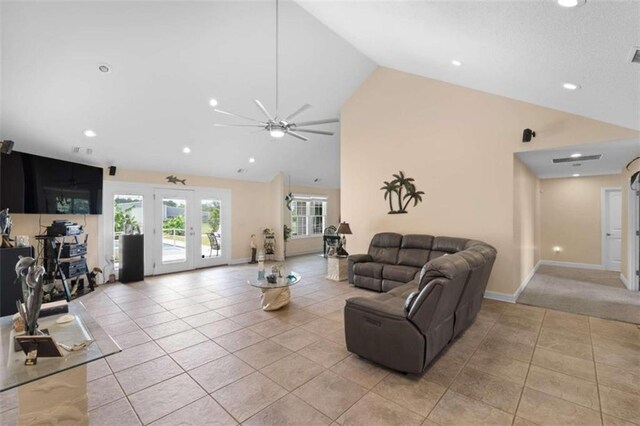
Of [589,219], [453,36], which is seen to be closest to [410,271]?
[453,36]

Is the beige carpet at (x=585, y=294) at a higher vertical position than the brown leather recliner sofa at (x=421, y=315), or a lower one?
lower

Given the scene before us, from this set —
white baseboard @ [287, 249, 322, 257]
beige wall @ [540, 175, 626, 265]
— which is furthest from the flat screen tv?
beige wall @ [540, 175, 626, 265]

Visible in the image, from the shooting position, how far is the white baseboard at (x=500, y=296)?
4.56m

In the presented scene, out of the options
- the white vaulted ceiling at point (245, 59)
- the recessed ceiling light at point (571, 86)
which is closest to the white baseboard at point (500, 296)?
the white vaulted ceiling at point (245, 59)

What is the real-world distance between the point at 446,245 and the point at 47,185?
22.7ft

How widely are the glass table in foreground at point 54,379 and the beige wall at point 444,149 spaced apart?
5073 mm

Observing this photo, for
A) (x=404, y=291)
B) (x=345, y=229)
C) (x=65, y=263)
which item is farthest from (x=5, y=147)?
(x=404, y=291)

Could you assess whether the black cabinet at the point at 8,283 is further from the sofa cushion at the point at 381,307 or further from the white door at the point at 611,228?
the white door at the point at 611,228

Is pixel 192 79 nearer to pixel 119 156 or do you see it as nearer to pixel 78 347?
pixel 119 156

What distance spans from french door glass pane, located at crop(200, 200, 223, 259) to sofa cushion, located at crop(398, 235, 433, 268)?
5119mm

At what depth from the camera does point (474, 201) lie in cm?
490

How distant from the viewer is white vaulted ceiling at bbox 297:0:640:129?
7.07 feet

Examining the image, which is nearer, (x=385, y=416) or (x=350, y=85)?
(x=385, y=416)

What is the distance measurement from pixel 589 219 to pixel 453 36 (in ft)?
22.5
